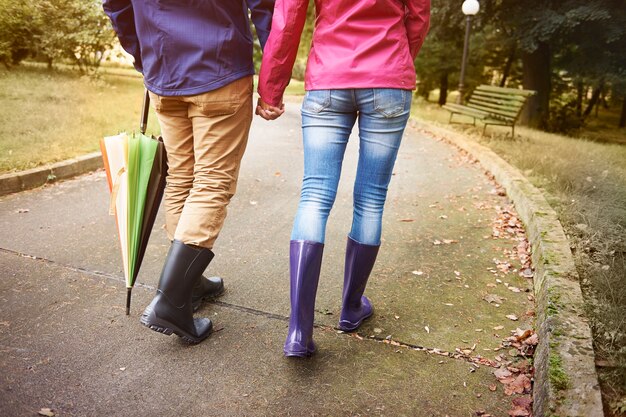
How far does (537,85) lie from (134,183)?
1497cm

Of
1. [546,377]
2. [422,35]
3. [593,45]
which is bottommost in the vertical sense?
[546,377]

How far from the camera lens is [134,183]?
244cm

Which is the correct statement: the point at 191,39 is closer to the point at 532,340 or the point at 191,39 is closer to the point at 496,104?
the point at 532,340

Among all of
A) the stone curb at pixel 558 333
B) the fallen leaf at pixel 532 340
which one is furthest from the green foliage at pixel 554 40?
the fallen leaf at pixel 532 340

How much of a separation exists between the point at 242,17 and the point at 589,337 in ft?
6.95

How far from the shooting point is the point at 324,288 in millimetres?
3088

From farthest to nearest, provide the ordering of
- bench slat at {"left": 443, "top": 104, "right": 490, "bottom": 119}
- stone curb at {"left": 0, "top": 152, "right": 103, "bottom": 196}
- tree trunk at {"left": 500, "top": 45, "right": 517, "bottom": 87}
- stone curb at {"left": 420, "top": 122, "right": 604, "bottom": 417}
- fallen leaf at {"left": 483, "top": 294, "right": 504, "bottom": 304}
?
tree trunk at {"left": 500, "top": 45, "right": 517, "bottom": 87}, bench slat at {"left": 443, "top": 104, "right": 490, "bottom": 119}, stone curb at {"left": 0, "top": 152, "right": 103, "bottom": 196}, fallen leaf at {"left": 483, "top": 294, "right": 504, "bottom": 304}, stone curb at {"left": 420, "top": 122, "right": 604, "bottom": 417}

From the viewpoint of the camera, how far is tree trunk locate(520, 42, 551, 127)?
1480 centimetres

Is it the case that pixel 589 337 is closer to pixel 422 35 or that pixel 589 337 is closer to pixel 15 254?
pixel 422 35

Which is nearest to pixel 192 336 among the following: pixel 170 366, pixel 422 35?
pixel 170 366

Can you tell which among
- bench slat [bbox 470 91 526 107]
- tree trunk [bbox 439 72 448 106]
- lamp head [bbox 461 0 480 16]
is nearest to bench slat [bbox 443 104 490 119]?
bench slat [bbox 470 91 526 107]

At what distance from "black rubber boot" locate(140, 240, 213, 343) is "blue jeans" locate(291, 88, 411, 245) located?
0.48 m

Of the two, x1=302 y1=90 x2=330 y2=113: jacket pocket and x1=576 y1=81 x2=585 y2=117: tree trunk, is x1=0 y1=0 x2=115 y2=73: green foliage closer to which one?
x1=302 y1=90 x2=330 y2=113: jacket pocket

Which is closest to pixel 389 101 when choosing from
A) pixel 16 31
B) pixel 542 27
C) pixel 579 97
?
pixel 16 31
